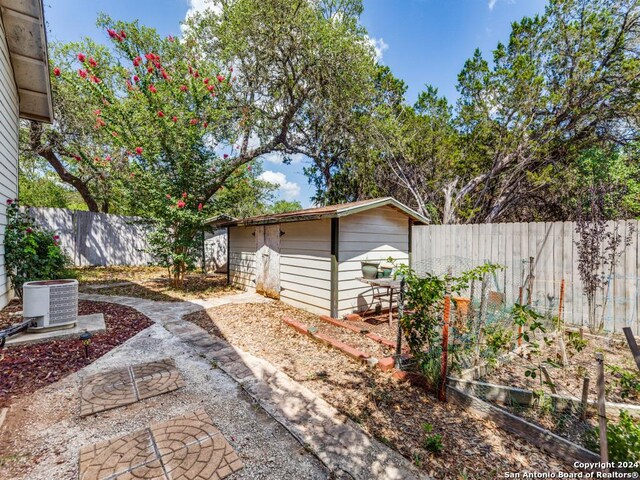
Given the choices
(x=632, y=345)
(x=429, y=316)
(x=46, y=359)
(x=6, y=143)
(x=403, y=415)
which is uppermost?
(x=6, y=143)

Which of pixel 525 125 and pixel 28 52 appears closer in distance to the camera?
pixel 28 52

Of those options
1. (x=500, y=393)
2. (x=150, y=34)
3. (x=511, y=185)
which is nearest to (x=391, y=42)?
(x=511, y=185)

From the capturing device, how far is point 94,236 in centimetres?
1158

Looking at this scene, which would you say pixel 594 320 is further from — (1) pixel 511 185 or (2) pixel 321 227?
(1) pixel 511 185

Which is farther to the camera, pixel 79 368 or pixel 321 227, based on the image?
pixel 321 227

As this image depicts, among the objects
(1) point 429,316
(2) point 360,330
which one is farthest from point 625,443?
(2) point 360,330

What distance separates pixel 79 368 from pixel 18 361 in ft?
2.13

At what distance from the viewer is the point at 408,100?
11.1 meters

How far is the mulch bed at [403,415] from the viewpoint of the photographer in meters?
1.96

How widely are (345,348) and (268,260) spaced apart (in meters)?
3.95

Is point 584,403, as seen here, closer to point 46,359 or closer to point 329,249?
point 329,249

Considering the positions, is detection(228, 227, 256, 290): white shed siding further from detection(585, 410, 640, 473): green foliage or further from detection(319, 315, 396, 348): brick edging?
detection(585, 410, 640, 473): green foliage

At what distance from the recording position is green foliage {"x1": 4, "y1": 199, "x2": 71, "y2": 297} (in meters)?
4.95

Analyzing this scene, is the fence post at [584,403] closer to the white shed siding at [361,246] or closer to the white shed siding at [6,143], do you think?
the white shed siding at [361,246]
